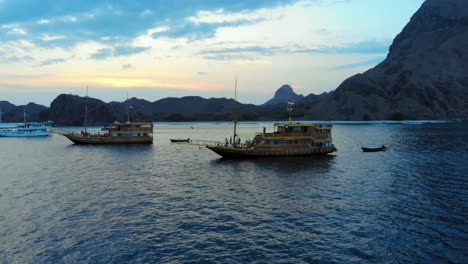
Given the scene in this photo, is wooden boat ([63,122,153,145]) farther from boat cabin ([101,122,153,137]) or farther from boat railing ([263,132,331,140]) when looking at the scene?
boat railing ([263,132,331,140])

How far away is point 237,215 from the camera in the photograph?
32656 mm

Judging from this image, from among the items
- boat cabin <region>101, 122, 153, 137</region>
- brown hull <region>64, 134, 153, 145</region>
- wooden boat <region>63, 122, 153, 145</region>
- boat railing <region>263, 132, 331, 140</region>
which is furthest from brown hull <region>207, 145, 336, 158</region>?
boat cabin <region>101, 122, 153, 137</region>

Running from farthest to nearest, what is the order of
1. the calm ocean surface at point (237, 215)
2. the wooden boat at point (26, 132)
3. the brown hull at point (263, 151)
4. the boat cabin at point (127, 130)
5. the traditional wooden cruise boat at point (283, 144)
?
1. the wooden boat at point (26, 132)
2. the boat cabin at point (127, 130)
3. the traditional wooden cruise boat at point (283, 144)
4. the brown hull at point (263, 151)
5. the calm ocean surface at point (237, 215)

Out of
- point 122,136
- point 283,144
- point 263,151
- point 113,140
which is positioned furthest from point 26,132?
point 283,144

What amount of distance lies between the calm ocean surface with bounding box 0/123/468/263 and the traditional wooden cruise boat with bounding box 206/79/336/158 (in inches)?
427

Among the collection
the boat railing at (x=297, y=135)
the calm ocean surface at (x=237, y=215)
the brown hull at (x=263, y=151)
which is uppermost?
the boat railing at (x=297, y=135)

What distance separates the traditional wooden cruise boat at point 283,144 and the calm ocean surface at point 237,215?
35.6ft

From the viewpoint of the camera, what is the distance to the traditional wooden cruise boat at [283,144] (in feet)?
231

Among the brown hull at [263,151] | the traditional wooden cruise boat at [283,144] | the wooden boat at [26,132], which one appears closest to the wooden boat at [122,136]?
the traditional wooden cruise boat at [283,144]

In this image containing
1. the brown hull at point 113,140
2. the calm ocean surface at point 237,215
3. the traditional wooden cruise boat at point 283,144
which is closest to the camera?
the calm ocean surface at point 237,215

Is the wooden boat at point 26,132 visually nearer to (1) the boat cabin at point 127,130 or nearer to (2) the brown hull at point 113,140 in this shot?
(2) the brown hull at point 113,140

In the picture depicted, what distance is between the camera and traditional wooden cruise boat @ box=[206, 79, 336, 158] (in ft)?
231

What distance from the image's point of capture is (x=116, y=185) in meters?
47.2

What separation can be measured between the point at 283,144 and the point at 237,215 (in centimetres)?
4093
